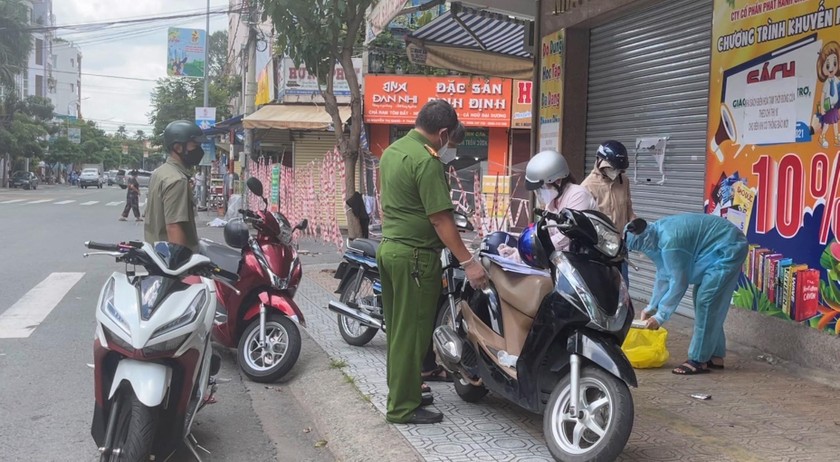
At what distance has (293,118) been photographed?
19172 mm

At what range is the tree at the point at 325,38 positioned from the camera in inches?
366

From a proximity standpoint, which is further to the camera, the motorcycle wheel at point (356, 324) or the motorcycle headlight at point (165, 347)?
A: the motorcycle wheel at point (356, 324)

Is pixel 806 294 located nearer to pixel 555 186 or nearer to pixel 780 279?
pixel 780 279

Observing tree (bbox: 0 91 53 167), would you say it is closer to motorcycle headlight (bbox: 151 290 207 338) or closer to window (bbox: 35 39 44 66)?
window (bbox: 35 39 44 66)

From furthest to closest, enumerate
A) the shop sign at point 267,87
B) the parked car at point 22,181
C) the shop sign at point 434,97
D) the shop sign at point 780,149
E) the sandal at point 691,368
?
the parked car at point 22,181, the shop sign at point 267,87, the shop sign at point 434,97, the sandal at point 691,368, the shop sign at point 780,149

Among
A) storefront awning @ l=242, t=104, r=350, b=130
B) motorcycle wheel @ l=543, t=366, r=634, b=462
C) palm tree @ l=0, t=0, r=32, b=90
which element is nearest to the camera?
motorcycle wheel @ l=543, t=366, r=634, b=462

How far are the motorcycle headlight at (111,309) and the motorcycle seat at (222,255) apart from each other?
1.85 metres

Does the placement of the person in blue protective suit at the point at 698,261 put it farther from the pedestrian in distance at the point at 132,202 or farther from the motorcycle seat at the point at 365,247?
the pedestrian in distance at the point at 132,202

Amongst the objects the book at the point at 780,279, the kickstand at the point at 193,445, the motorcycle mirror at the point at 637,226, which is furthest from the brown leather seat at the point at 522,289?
the book at the point at 780,279

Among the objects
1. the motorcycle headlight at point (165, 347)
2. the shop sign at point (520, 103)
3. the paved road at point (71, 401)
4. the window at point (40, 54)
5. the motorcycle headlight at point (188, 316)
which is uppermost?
the window at point (40, 54)

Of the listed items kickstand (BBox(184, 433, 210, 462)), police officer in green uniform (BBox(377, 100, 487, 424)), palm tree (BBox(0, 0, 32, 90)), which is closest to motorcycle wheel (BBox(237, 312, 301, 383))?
kickstand (BBox(184, 433, 210, 462))

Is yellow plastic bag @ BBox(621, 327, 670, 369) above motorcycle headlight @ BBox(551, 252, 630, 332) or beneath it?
beneath

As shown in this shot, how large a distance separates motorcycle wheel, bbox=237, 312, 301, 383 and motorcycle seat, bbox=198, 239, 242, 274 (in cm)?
45

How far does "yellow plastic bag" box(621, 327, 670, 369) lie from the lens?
585 cm
